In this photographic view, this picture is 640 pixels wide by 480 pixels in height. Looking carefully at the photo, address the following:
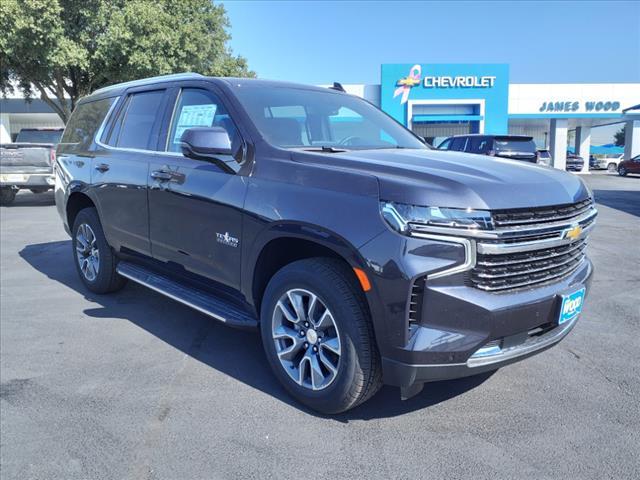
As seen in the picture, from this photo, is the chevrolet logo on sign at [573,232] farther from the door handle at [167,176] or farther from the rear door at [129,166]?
the rear door at [129,166]

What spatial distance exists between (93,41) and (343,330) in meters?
16.9

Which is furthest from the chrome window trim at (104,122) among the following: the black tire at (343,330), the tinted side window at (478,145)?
the tinted side window at (478,145)

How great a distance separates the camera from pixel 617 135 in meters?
82.3

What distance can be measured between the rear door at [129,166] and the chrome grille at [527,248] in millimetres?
2780

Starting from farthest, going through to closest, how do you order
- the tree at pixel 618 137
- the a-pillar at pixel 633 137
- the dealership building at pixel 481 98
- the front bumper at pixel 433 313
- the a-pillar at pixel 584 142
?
1. the tree at pixel 618 137
2. the a-pillar at pixel 584 142
3. the a-pillar at pixel 633 137
4. the dealership building at pixel 481 98
5. the front bumper at pixel 433 313

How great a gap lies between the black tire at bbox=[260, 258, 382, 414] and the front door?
593 millimetres

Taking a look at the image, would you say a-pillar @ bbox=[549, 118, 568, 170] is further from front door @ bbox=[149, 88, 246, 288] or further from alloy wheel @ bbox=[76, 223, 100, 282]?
front door @ bbox=[149, 88, 246, 288]

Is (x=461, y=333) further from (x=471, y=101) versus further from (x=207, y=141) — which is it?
(x=471, y=101)

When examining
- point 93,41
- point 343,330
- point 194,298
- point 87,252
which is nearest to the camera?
point 343,330

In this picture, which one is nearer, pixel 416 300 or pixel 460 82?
pixel 416 300

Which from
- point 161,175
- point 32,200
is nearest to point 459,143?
point 161,175

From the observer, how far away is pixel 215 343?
4086 mm

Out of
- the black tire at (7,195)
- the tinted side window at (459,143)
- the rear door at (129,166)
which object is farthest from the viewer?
the black tire at (7,195)

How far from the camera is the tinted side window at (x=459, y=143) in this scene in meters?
12.7
